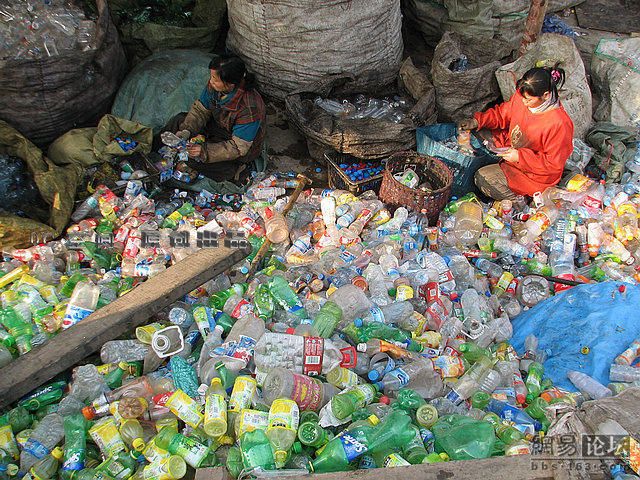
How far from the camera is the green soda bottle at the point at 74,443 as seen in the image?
2430mm

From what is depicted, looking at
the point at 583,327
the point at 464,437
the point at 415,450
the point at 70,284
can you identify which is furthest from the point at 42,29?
the point at 583,327

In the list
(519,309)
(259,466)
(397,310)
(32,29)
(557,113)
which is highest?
(32,29)

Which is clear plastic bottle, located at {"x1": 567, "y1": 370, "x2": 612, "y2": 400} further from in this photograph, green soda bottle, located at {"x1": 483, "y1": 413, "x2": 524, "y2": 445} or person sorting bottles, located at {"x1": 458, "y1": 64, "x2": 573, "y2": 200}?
person sorting bottles, located at {"x1": 458, "y1": 64, "x2": 573, "y2": 200}

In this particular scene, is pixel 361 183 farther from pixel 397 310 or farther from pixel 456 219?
pixel 397 310

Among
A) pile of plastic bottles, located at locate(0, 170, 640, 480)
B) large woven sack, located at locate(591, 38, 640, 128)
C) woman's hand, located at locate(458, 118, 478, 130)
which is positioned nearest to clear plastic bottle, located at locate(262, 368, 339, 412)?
pile of plastic bottles, located at locate(0, 170, 640, 480)

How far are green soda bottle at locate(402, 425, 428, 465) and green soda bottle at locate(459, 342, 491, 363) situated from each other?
774 mm

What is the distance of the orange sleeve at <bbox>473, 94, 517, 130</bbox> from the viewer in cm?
481

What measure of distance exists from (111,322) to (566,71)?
4579mm

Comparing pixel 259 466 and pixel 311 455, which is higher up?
pixel 259 466

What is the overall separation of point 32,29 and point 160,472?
367 centimetres

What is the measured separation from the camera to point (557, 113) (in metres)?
4.33

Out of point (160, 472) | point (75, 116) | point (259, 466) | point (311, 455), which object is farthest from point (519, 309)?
point (75, 116)

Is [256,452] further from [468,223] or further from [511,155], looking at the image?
[511,155]

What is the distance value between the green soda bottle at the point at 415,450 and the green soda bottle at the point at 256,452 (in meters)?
0.62
